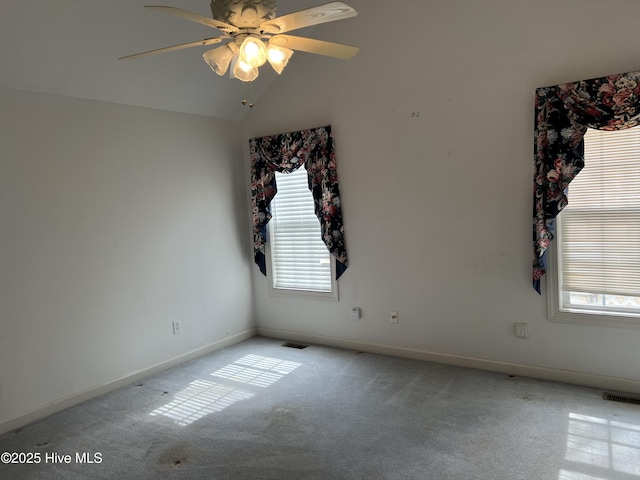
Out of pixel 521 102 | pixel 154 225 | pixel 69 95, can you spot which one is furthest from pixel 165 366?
pixel 521 102

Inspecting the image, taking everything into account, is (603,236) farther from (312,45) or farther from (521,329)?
(312,45)

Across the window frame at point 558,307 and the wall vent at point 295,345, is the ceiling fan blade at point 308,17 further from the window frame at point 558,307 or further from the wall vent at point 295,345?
the wall vent at point 295,345

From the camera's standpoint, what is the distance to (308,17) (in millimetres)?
1954

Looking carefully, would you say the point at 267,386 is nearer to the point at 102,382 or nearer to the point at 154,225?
the point at 102,382

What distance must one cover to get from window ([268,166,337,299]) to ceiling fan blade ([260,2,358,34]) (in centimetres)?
249

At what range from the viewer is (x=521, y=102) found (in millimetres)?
3299

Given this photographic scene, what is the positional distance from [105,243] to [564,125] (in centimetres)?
351

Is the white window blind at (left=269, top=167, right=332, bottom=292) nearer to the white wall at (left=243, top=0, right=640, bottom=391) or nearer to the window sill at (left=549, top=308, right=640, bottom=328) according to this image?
the white wall at (left=243, top=0, right=640, bottom=391)

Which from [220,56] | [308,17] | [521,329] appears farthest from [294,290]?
[308,17]

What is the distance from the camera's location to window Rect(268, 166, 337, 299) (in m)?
4.50

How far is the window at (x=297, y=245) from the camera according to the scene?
14.8 ft

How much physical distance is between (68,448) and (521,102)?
3822 mm

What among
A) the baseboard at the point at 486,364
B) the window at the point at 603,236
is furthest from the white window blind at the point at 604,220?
the baseboard at the point at 486,364

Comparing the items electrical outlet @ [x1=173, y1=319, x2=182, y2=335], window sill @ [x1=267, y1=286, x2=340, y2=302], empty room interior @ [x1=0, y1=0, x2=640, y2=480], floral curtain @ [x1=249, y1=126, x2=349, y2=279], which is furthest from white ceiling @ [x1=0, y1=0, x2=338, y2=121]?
window sill @ [x1=267, y1=286, x2=340, y2=302]
